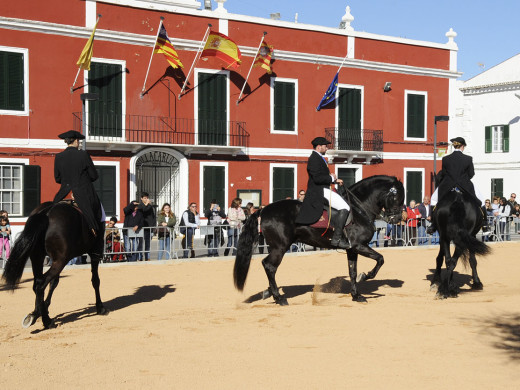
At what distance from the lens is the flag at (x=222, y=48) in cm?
2506

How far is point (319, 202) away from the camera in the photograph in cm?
1073

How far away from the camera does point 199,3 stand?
28.4 metres

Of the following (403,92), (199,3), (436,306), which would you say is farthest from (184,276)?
(403,92)

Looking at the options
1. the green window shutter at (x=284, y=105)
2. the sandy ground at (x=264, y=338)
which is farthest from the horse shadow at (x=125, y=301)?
the green window shutter at (x=284, y=105)

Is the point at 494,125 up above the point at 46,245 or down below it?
above

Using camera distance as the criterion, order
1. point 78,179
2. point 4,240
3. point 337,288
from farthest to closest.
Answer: point 4,240
point 337,288
point 78,179

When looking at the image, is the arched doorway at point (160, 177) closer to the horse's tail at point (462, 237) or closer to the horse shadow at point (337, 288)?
the horse shadow at point (337, 288)

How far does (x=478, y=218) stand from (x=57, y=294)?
7.33 m

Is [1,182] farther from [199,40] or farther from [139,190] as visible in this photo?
[199,40]

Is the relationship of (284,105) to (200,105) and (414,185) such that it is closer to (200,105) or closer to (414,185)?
(200,105)

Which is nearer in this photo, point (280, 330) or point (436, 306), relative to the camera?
point (280, 330)

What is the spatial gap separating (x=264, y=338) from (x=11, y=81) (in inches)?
687

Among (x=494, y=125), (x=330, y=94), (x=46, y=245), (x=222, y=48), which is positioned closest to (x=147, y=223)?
(x=46, y=245)

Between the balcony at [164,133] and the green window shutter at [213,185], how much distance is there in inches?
28.0
